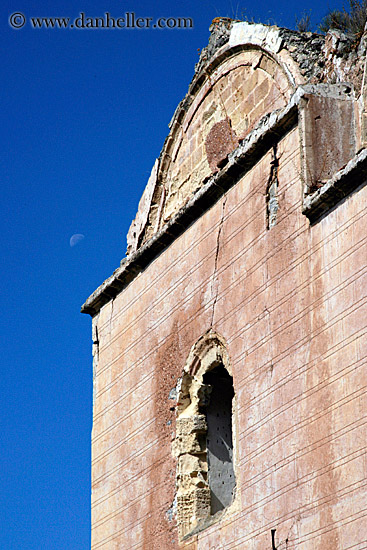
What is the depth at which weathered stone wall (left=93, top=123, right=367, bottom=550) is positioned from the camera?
899cm

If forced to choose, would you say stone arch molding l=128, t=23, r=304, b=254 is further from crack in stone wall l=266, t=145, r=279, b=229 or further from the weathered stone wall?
crack in stone wall l=266, t=145, r=279, b=229

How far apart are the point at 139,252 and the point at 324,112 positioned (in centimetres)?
318

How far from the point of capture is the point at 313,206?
960 centimetres

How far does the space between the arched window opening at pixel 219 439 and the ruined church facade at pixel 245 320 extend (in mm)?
18

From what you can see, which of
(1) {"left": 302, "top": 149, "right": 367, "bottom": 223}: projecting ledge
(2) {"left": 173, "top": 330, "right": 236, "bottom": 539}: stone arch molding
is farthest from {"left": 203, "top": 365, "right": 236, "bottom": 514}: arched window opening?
(1) {"left": 302, "top": 149, "right": 367, "bottom": 223}: projecting ledge

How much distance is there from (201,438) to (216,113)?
3183mm

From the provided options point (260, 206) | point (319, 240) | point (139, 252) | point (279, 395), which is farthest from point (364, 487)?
point (139, 252)

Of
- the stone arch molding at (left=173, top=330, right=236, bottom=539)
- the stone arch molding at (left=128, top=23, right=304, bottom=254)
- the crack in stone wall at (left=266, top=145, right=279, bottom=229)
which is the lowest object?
the stone arch molding at (left=173, top=330, right=236, bottom=539)

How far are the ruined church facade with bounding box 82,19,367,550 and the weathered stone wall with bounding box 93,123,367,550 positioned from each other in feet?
0.06

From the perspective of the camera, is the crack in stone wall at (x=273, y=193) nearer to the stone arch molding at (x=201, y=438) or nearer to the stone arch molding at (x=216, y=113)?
the stone arch molding at (x=216, y=113)

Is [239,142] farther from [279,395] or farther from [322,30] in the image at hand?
[279,395]

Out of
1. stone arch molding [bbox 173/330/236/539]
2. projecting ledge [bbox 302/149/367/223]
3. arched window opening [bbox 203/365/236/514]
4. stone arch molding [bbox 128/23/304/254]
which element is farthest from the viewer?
stone arch molding [bbox 128/23/304/254]

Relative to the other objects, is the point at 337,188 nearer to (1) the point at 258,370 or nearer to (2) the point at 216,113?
(1) the point at 258,370

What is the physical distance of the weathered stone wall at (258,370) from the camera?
8.99 m
